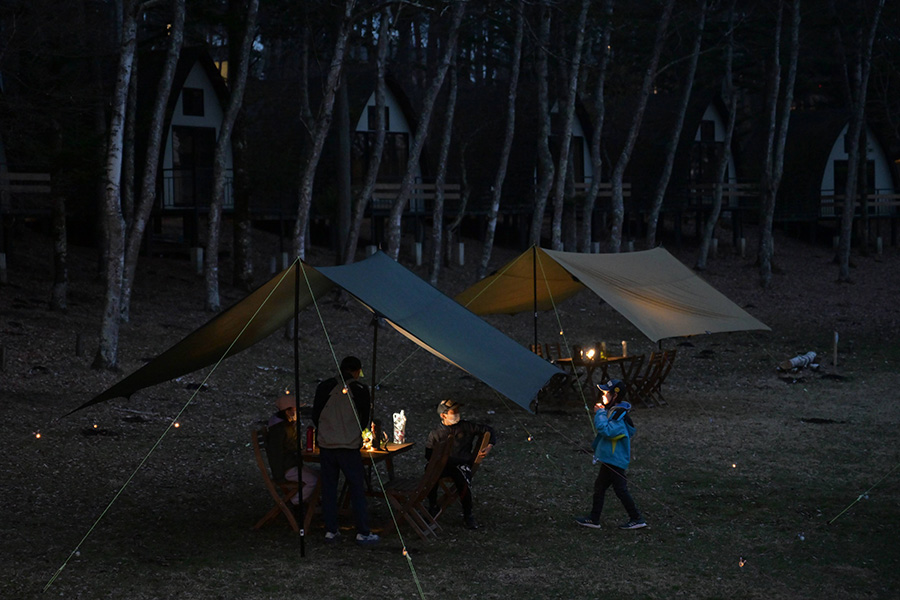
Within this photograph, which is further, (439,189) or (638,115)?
(638,115)

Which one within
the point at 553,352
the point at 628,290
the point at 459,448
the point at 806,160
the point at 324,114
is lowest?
the point at 553,352

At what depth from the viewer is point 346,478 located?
28.4 feet

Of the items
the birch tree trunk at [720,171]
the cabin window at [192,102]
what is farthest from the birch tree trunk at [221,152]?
the birch tree trunk at [720,171]

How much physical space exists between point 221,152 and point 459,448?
43.4 ft

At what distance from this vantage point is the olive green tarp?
8953mm

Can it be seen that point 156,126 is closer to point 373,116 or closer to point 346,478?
point 346,478

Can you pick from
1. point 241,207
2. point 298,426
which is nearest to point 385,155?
point 241,207

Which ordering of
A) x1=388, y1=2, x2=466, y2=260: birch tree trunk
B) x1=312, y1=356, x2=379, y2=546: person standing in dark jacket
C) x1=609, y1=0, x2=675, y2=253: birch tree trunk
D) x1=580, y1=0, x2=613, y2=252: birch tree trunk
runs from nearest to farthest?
x1=312, y1=356, x2=379, y2=546: person standing in dark jacket → x1=388, y1=2, x2=466, y2=260: birch tree trunk → x1=609, y1=0, x2=675, y2=253: birch tree trunk → x1=580, y1=0, x2=613, y2=252: birch tree trunk

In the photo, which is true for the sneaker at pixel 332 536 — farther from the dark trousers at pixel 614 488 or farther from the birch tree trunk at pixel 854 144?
the birch tree trunk at pixel 854 144

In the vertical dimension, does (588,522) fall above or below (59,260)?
below

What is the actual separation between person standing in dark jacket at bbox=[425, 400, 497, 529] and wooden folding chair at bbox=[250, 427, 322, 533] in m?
1.07

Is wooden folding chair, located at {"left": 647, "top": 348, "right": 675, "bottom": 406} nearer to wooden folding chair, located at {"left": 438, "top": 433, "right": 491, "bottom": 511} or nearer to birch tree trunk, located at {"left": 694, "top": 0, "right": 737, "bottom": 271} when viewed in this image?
wooden folding chair, located at {"left": 438, "top": 433, "right": 491, "bottom": 511}

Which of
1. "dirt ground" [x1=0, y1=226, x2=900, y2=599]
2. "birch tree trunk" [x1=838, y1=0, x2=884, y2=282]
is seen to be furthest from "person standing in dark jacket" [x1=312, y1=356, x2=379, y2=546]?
"birch tree trunk" [x1=838, y1=0, x2=884, y2=282]

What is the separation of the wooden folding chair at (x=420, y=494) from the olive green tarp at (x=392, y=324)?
749 mm
